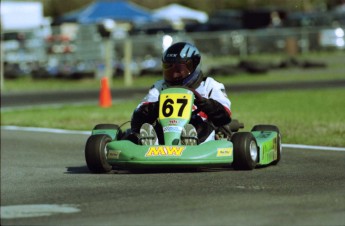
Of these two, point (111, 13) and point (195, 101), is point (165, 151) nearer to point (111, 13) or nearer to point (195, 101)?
point (195, 101)

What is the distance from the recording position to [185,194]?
8258 millimetres

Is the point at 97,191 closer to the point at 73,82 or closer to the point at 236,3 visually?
the point at 73,82

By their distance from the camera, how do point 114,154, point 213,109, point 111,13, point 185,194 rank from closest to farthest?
point 185,194 → point 114,154 → point 213,109 → point 111,13

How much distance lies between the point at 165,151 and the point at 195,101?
2.62 feet

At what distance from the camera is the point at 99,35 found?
117 ft

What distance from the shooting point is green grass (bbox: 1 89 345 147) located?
48.5ft

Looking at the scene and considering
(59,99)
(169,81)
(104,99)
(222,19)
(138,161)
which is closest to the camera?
(138,161)

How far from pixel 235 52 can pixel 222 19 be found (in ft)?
28.1

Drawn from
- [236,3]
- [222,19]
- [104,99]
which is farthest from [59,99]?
[236,3]

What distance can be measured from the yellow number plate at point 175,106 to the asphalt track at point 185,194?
1.89 feet

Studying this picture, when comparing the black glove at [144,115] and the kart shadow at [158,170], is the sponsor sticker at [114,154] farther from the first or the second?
the black glove at [144,115]

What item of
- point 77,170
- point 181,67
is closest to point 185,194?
point 181,67

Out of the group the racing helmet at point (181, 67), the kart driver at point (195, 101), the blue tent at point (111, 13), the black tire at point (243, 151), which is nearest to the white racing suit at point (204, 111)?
the kart driver at point (195, 101)

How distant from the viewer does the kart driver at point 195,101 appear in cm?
1041
